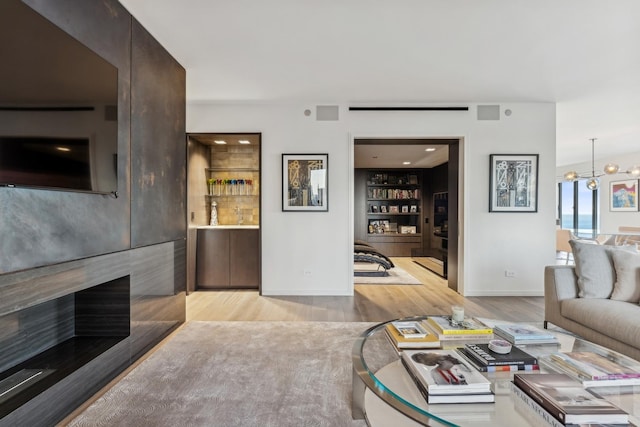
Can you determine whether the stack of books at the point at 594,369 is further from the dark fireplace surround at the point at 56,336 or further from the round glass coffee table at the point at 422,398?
the dark fireplace surround at the point at 56,336

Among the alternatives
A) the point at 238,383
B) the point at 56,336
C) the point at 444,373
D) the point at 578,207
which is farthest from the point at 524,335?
the point at 578,207

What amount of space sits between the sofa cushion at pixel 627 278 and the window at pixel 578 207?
754cm

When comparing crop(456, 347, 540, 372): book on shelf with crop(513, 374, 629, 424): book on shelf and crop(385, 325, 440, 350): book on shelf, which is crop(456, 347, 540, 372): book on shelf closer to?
crop(513, 374, 629, 424): book on shelf

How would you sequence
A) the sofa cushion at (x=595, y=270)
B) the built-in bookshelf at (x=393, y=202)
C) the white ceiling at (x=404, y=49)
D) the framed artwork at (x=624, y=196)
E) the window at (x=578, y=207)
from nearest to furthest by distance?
the white ceiling at (x=404, y=49) < the sofa cushion at (x=595, y=270) < the framed artwork at (x=624, y=196) < the built-in bookshelf at (x=393, y=202) < the window at (x=578, y=207)

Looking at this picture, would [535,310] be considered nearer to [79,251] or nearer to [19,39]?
[79,251]

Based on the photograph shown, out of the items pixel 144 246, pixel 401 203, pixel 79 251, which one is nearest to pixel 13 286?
pixel 79 251

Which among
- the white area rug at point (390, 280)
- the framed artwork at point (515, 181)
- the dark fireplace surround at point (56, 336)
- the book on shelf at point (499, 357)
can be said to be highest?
the framed artwork at point (515, 181)

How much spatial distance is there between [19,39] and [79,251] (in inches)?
43.4

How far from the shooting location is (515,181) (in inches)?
171

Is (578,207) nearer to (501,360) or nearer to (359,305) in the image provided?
(359,305)

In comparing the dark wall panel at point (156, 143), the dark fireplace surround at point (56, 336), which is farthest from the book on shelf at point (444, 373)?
the dark wall panel at point (156, 143)

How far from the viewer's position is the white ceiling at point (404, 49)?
7.84 feet

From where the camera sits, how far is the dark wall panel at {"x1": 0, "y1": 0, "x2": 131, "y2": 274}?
1.51 metres

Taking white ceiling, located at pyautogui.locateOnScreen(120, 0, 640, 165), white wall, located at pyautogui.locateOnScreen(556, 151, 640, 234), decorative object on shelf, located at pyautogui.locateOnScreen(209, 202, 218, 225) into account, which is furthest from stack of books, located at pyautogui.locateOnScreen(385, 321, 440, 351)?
white wall, located at pyautogui.locateOnScreen(556, 151, 640, 234)
